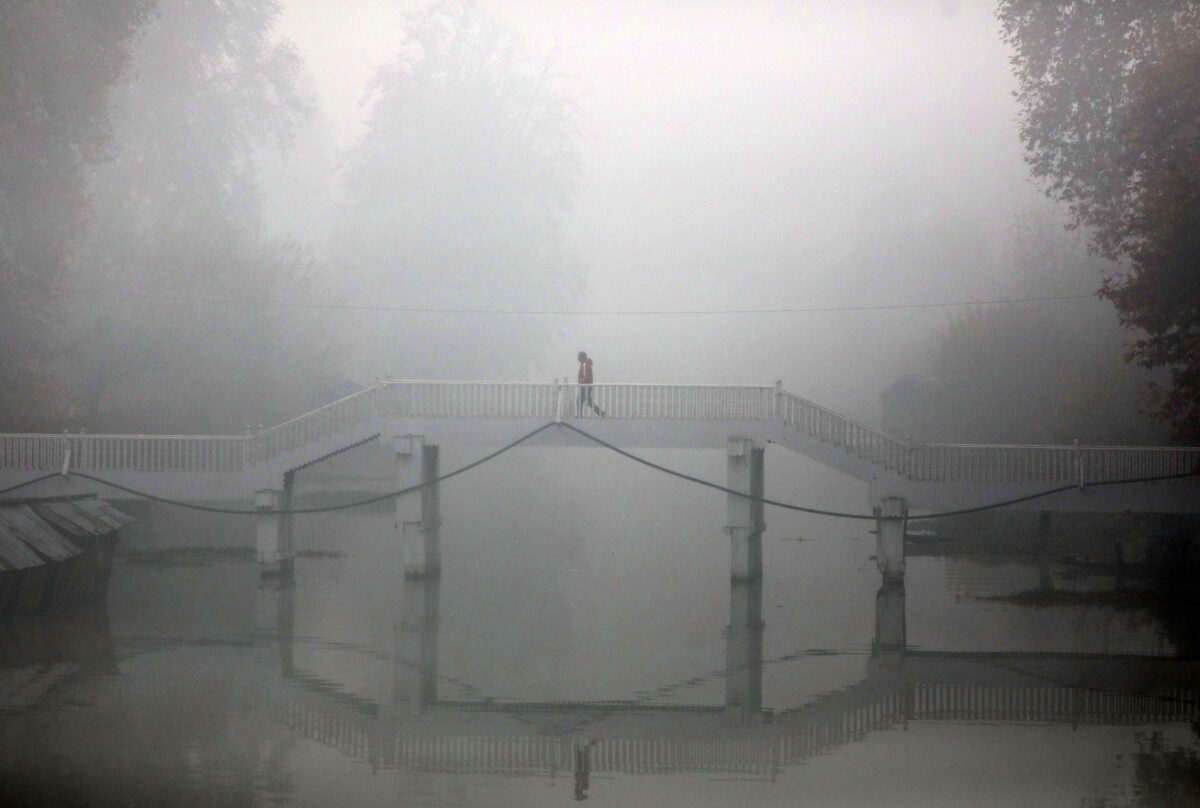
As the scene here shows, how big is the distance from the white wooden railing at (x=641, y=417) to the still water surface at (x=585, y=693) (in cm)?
282

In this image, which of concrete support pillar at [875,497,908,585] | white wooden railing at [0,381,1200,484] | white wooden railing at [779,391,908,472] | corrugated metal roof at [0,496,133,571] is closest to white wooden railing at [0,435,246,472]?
white wooden railing at [0,381,1200,484]

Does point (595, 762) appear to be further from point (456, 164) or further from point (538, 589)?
point (456, 164)

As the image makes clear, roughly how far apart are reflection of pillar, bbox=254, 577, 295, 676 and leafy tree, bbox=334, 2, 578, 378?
35889mm

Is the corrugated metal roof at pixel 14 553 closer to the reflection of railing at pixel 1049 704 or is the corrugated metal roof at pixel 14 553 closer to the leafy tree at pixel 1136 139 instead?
the reflection of railing at pixel 1049 704

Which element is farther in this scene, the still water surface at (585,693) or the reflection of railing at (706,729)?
the reflection of railing at (706,729)

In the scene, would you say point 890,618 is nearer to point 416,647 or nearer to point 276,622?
point 416,647

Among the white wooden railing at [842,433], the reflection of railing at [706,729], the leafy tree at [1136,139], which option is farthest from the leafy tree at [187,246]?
the reflection of railing at [706,729]

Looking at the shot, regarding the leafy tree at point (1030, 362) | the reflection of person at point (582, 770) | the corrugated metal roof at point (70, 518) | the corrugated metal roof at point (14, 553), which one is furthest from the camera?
the leafy tree at point (1030, 362)

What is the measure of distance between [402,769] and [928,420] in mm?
47978

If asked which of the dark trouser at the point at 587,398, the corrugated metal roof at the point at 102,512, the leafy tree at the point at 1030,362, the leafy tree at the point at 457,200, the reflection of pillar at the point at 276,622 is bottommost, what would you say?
the reflection of pillar at the point at 276,622

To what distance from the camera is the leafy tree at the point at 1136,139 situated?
93.2ft

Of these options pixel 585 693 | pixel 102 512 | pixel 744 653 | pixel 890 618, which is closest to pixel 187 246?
pixel 102 512

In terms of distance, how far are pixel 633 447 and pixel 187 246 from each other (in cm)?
2371

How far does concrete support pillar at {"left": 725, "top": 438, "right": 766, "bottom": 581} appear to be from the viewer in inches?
1204
